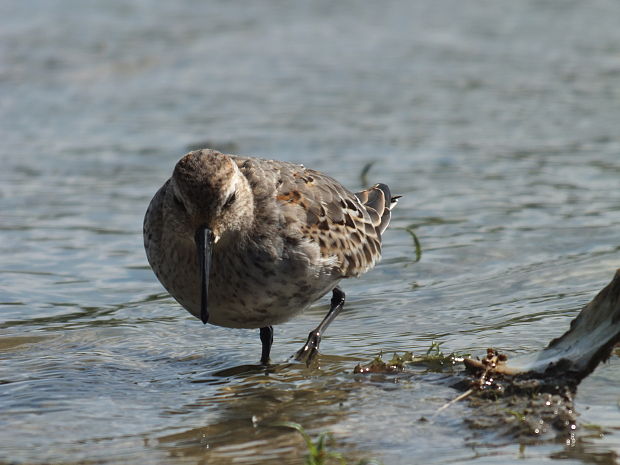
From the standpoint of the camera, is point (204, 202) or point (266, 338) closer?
point (204, 202)

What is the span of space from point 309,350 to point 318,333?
196mm

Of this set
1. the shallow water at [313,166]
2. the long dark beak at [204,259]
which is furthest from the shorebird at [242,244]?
the shallow water at [313,166]

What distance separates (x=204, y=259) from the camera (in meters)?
5.54

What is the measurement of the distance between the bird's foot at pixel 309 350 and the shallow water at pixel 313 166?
0.10m

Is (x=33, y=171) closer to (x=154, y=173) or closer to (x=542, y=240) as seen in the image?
(x=154, y=173)

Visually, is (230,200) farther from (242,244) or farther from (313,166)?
(313,166)

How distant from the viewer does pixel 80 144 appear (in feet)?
39.8

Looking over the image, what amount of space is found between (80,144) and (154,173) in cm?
157

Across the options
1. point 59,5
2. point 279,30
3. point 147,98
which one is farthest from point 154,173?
point 59,5

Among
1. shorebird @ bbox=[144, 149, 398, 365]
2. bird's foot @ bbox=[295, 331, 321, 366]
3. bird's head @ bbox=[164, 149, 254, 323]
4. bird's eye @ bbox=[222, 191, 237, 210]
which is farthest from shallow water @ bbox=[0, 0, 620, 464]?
bird's eye @ bbox=[222, 191, 237, 210]

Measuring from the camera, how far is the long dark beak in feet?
18.2

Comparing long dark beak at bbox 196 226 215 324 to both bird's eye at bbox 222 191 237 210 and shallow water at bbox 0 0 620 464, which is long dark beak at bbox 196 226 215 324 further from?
shallow water at bbox 0 0 620 464

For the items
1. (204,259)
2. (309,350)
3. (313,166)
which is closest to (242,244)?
(204,259)

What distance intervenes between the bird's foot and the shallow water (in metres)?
0.10
